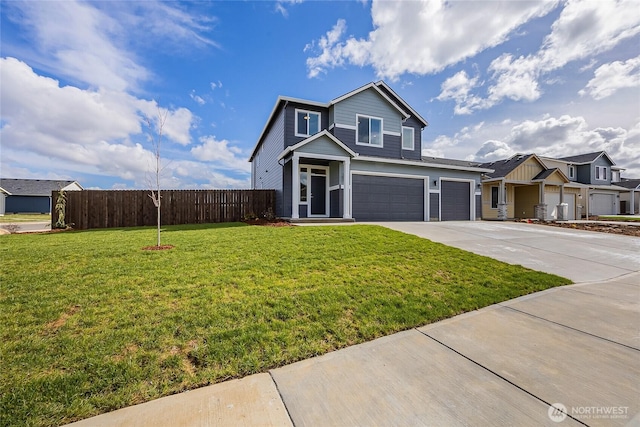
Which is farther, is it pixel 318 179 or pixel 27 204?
pixel 27 204

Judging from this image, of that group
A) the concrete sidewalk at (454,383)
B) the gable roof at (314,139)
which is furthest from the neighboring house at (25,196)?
the concrete sidewalk at (454,383)

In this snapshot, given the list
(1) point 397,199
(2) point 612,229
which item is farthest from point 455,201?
(2) point 612,229

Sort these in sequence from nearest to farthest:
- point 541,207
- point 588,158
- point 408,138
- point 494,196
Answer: point 408,138
point 541,207
point 494,196
point 588,158

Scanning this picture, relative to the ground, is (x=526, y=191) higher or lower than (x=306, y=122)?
lower

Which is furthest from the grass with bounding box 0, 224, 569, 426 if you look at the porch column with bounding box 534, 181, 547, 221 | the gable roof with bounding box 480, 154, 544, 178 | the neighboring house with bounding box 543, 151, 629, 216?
the neighboring house with bounding box 543, 151, 629, 216

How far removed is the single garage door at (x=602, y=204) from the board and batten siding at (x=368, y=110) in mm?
26281

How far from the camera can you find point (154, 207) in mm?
13328

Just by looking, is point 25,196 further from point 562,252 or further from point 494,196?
point 494,196

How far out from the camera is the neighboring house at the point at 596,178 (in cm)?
2756

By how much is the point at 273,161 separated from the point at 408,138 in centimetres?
868

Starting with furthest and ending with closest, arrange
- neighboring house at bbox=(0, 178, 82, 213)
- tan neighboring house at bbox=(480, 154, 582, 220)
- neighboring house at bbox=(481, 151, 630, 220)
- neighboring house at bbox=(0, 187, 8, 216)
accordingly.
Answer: neighboring house at bbox=(0, 178, 82, 213), neighboring house at bbox=(0, 187, 8, 216), neighboring house at bbox=(481, 151, 630, 220), tan neighboring house at bbox=(480, 154, 582, 220)

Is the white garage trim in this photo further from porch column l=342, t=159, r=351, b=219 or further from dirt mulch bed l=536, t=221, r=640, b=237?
dirt mulch bed l=536, t=221, r=640, b=237

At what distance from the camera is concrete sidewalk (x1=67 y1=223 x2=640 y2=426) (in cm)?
194

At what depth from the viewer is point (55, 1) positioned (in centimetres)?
667
